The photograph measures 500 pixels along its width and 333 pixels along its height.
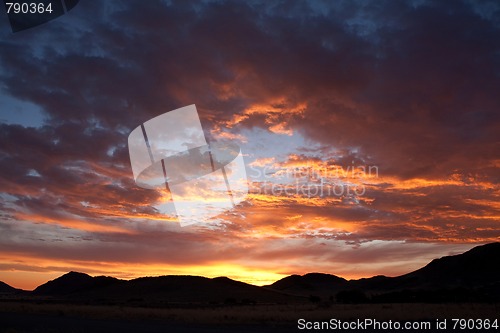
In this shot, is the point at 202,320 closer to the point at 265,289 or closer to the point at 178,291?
the point at 178,291

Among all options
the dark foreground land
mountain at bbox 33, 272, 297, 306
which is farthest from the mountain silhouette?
the dark foreground land

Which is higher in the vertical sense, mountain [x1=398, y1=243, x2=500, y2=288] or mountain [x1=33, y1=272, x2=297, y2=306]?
mountain [x1=398, y1=243, x2=500, y2=288]

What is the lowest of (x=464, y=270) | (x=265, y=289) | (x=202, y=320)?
(x=202, y=320)

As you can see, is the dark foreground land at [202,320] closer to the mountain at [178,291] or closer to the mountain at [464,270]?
the mountain at [178,291]

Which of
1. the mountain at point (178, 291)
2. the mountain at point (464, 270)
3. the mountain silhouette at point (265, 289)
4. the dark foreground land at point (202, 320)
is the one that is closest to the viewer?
the dark foreground land at point (202, 320)

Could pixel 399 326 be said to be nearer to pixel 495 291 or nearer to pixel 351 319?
pixel 351 319

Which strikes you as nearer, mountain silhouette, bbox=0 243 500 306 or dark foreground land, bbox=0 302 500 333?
dark foreground land, bbox=0 302 500 333

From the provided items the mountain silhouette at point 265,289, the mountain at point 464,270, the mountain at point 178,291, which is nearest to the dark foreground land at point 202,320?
the mountain silhouette at point 265,289

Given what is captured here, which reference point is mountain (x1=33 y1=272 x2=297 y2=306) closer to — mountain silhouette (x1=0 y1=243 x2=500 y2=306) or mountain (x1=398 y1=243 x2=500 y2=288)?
mountain silhouette (x1=0 y1=243 x2=500 y2=306)

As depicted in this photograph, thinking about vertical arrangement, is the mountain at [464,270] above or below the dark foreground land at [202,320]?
above

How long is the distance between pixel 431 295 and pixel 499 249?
112 meters

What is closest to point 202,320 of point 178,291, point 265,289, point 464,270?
point 178,291

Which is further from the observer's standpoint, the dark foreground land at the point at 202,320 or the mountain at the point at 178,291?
the mountain at the point at 178,291

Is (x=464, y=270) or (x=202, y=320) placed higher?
(x=464, y=270)
